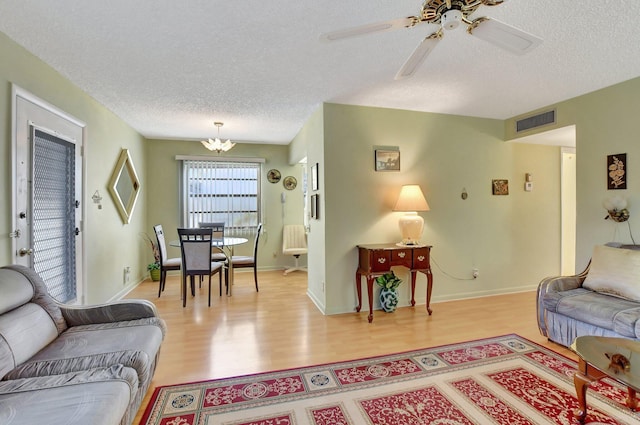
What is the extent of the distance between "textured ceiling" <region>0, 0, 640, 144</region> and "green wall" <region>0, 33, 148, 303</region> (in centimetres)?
14

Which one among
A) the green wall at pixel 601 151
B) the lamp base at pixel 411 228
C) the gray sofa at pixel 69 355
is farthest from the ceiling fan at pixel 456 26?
the green wall at pixel 601 151

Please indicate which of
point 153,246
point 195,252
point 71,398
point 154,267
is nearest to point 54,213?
point 195,252

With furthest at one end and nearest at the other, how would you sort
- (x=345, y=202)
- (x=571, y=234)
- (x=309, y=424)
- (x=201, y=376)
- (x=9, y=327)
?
1. (x=571, y=234)
2. (x=345, y=202)
3. (x=201, y=376)
4. (x=309, y=424)
5. (x=9, y=327)

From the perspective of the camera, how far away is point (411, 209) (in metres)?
3.37

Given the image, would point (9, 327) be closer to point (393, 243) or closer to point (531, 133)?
point (393, 243)

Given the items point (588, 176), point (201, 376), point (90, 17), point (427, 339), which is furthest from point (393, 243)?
point (90, 17)

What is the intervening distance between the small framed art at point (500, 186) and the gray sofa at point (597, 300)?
143 centimetres

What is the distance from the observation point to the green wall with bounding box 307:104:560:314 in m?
3.45

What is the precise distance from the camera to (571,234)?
4.55m

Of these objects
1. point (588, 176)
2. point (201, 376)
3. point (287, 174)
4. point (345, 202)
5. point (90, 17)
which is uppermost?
point (90, 17)

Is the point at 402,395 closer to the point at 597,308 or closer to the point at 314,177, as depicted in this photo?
the point at 597,308

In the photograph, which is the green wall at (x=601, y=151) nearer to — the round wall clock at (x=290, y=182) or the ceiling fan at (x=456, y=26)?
the ceiling fan at (x=456, y=26)

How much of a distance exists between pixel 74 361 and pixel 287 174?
15.3 feet

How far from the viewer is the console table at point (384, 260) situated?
319 cm
